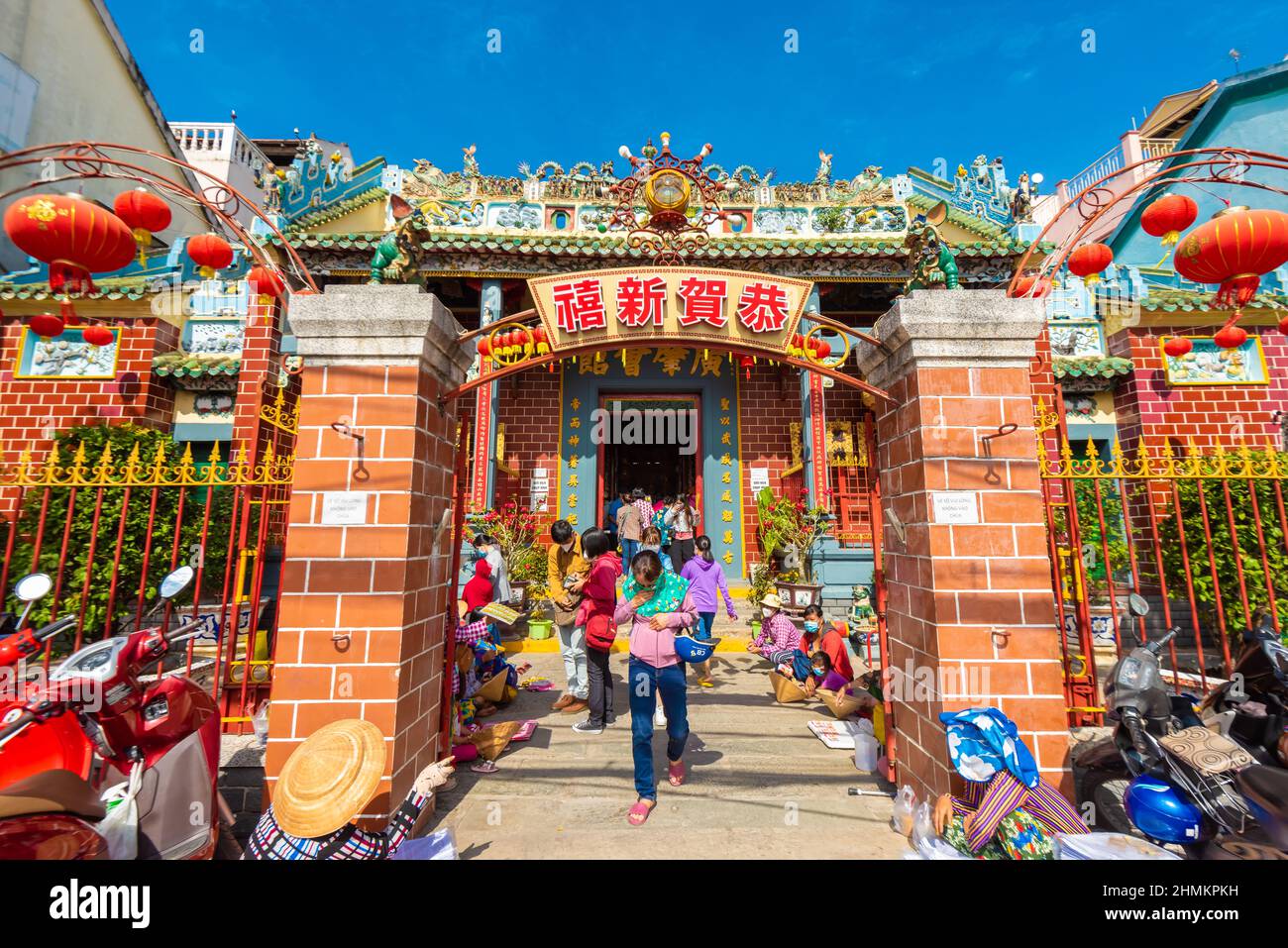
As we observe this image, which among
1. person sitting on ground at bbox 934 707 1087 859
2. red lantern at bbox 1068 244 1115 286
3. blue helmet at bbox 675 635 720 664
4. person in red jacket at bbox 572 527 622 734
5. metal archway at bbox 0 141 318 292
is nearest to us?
person sitting on ground at bbox 934 707 1087 859

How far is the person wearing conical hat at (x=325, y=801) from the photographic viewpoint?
2.04m

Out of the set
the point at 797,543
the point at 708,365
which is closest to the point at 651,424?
the point at 708,365

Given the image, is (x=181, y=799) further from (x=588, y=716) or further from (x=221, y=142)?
(x=221, y=142)

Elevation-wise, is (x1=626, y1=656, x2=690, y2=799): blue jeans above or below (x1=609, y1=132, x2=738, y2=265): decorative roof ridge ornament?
below

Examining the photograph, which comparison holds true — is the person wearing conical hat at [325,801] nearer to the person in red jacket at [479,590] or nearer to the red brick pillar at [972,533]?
the red brick pillar at [972,533]

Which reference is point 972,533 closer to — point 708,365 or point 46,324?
point 46,324

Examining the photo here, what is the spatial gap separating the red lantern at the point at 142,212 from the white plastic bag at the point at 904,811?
6.12 metres

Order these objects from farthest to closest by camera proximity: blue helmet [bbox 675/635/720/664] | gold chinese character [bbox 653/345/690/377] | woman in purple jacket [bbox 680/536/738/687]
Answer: gold chinese character [bbox 653/345/690/377]
woman in purple jacket [bbox 680/536/738/687]
blue helmet [bbox 675/635/720/664]

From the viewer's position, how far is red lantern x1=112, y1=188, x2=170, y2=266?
3750mm

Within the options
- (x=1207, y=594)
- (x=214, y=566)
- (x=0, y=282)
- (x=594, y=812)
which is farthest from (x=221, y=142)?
(x=1207, y=594)

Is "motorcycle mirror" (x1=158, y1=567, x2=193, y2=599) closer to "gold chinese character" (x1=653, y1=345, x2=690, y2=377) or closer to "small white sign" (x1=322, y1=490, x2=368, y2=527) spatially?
"small white sign" (x1=322, y1=490, x2=368, y2=527)

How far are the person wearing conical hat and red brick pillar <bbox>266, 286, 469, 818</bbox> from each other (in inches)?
25.5

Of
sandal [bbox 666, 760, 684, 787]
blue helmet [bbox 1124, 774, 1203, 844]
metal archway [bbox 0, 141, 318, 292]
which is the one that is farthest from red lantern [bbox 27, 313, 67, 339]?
blue helmet [bbox 1124, 774, 1203, 844]

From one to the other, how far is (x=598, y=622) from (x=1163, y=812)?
12.0 ft
